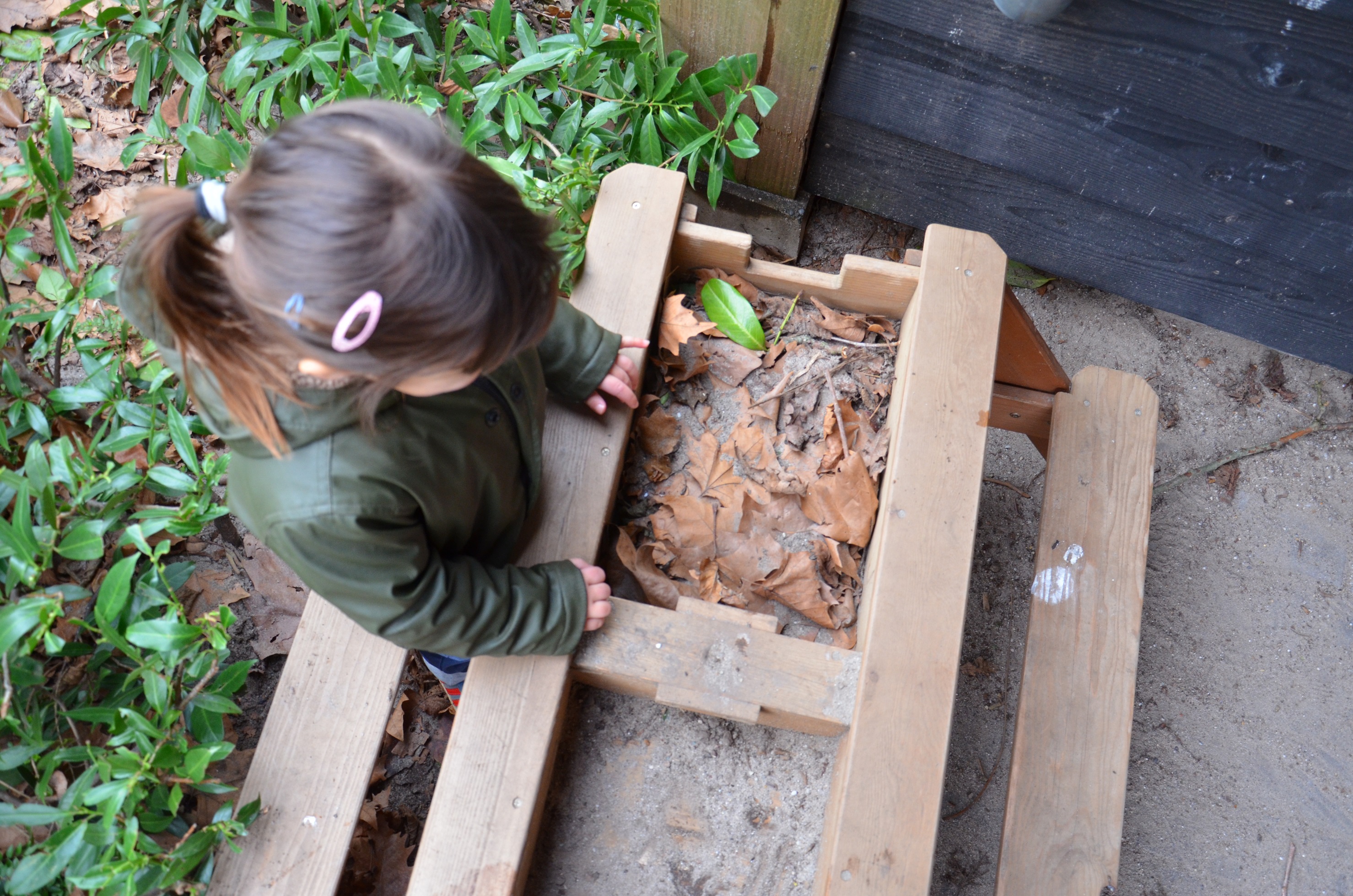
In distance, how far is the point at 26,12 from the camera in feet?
9.05

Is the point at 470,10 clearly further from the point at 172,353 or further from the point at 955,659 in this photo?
the point at 955,659

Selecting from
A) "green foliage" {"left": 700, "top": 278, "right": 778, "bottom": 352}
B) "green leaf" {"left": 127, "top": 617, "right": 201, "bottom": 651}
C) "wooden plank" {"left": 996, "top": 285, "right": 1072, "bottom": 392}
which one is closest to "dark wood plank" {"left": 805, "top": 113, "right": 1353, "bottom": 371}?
"wooden plank" {"left": 996, "top": 285, "right": 1072, "bottom": 392}

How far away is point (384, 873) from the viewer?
1851 millimetres

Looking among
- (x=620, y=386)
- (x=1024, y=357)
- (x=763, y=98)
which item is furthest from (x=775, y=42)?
(x=620, y=386)

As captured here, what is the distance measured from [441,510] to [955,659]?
0.85 m

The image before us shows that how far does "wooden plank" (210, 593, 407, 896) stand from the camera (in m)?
1.34

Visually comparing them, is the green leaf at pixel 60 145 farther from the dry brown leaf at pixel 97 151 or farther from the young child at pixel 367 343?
the dry brown leaf at pixel 97 151

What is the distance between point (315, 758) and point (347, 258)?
905mm

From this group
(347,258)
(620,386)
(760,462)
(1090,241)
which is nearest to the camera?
(347,258)

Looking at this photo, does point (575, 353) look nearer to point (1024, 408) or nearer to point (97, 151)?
point (1024, 408)

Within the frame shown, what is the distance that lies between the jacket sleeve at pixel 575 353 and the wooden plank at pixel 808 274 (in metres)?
0.34

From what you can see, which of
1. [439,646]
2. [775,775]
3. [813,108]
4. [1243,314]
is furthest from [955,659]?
[1243,314]

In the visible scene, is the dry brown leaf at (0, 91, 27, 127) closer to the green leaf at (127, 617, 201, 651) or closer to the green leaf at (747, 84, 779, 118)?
the green leaf at (127, 617, 201, 651)

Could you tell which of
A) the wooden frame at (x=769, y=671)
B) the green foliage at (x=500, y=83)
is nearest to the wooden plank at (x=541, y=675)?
the wooden frame at (x=769, y=671)
